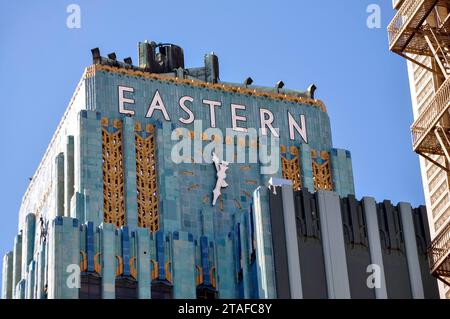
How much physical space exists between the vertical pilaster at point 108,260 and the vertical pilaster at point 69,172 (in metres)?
6.71

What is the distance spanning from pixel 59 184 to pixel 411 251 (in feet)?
83.7

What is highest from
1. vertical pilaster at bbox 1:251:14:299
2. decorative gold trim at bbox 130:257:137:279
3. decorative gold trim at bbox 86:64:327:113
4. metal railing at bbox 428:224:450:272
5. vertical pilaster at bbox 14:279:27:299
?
decorative gold trim at bbox 86:64:327:113

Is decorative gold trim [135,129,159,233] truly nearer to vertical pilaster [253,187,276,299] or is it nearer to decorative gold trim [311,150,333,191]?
vertical pilaster [253,187,276,299]

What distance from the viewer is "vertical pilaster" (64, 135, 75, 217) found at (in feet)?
366

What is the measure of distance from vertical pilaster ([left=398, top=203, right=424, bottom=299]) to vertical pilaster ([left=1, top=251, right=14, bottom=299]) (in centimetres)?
3067

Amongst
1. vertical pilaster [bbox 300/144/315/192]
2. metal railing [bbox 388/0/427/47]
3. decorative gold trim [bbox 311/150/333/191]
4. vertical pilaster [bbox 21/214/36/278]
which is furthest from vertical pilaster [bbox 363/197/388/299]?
metal railing [bbox 388/0/427/47]

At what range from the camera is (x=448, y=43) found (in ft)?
246

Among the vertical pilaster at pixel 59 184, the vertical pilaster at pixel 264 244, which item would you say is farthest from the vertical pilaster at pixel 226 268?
the vertical pilaster at pixel 59 184

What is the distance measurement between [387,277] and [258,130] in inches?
683

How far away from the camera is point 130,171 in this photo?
111188 mm

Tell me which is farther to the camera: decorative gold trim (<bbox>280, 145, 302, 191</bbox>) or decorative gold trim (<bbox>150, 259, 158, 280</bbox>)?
decorative gold trim (<bbox>280, 145, 302, 191</bbox>)

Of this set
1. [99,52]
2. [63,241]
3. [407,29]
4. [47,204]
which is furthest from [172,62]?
[407,29]

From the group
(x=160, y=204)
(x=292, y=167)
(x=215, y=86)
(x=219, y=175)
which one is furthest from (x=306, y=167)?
(x=160, y=204)
